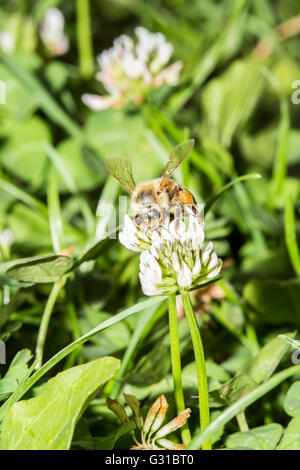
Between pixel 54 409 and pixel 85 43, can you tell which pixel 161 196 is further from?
pixel 85 43

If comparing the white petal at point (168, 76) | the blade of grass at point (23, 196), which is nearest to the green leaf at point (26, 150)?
the blade of grass at point (23, 196)

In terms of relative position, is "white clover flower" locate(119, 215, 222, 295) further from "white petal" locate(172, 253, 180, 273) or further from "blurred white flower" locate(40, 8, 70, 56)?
"blurred white flower" locate(40, 8, 70, 56)

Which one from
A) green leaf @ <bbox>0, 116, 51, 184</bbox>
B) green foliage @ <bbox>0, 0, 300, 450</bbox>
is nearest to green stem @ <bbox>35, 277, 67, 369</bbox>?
green foliage @ <bbox>0, 0, 300, 450</bbox>

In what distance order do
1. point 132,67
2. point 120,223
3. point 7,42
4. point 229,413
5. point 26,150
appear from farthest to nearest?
point 7,42
point 26,150
point 132,67
point 120,223
point 229,413

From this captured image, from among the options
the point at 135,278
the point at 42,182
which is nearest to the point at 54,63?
the point at 42,182

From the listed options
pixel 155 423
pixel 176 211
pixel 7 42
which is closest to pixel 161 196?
pixel 176 211

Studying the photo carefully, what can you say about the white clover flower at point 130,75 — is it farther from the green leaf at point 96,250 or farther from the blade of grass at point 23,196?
the green leaf at point 96,250

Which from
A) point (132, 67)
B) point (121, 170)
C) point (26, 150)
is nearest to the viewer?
point (121, 170)

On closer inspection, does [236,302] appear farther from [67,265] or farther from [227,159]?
[227,159]
